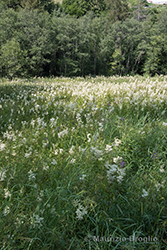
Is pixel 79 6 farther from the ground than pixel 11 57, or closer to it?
farther from the ground

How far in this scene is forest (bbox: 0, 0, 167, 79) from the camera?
1984 cm

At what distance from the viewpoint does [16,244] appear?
4.53 ft

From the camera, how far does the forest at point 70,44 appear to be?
65.1 feet

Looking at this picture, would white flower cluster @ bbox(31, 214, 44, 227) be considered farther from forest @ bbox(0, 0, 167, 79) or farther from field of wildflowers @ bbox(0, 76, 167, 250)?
forest @ bbox(0, 0, 167, 79)

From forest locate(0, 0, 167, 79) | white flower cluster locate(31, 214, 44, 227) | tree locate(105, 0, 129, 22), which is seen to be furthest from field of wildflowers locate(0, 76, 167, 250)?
tree locate(105, 0, 129, 22)

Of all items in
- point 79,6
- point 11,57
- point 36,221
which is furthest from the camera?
point 79,6

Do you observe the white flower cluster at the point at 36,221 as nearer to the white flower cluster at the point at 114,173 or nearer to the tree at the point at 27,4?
the white flower cluster at the point at 114,173

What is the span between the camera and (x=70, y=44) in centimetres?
2230

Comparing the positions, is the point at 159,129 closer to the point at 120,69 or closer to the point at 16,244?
the point at 16,244

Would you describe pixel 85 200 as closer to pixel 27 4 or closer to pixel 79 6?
pixel 27 4

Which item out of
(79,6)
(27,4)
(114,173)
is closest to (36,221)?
(114,173)

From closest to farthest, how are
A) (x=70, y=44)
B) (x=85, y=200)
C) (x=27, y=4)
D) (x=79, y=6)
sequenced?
(x=85, y=200)
(x=70, y=44)
(x=27, y=4)
(x=79, y=6)

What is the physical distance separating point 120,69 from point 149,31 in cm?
1080

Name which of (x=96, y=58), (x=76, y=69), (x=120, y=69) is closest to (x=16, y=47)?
(x=76, y=69)
